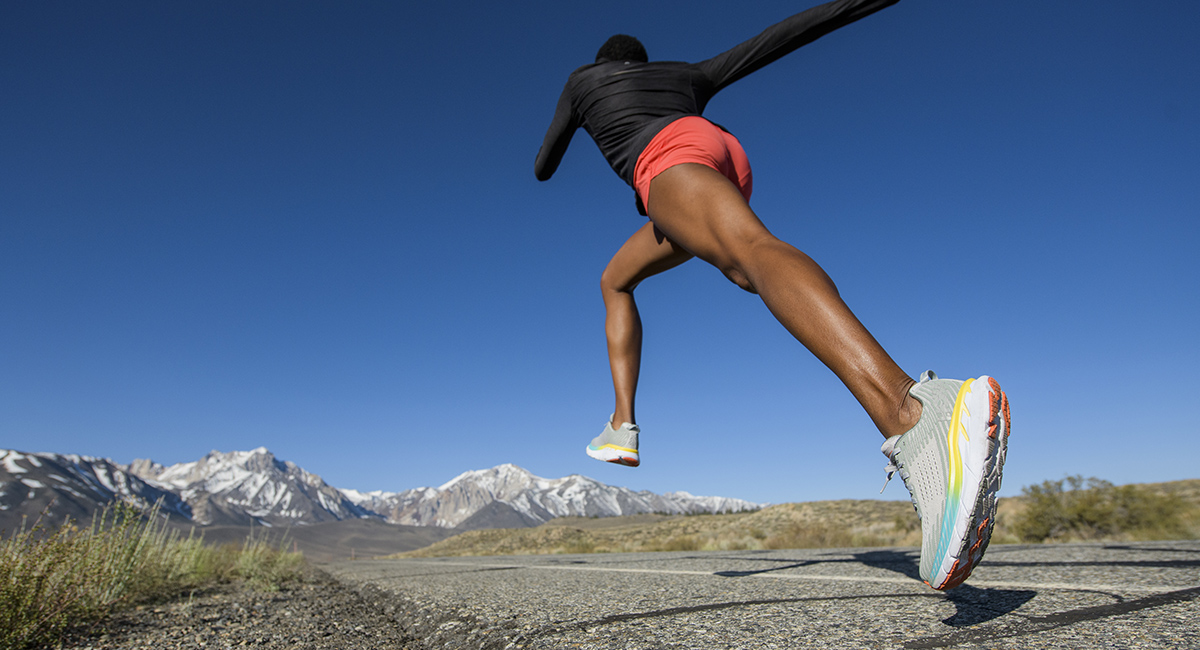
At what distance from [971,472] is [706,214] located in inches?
31.1

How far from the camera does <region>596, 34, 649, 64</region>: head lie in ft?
7.20

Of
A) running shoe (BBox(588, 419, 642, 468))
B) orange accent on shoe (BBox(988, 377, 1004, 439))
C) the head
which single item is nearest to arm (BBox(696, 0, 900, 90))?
the head

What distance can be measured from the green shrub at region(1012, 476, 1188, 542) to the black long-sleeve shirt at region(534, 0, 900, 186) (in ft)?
32.3

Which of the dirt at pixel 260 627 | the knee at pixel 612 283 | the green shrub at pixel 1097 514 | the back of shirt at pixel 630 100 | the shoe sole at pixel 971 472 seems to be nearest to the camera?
the shoe sole at pixel 971 472

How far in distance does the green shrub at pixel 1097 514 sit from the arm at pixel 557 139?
32.6 ft

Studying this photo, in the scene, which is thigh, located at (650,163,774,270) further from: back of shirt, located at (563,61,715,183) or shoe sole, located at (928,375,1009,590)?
shoe sole, located at (928,375,1009,590)

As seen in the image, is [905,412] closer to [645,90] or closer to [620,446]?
[645,90]

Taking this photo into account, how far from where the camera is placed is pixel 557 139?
89.2 inches

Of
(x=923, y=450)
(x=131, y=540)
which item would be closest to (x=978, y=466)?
(x=923, y=450)

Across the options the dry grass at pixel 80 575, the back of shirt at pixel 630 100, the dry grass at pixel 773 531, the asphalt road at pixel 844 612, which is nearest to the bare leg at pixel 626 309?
the back of shirt at pixel 630 100

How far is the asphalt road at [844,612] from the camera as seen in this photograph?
1217mm

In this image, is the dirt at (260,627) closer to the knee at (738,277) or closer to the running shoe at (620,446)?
the running shoe at (620,446)

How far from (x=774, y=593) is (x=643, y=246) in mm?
1333

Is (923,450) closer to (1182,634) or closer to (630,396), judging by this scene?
(1182,634)
